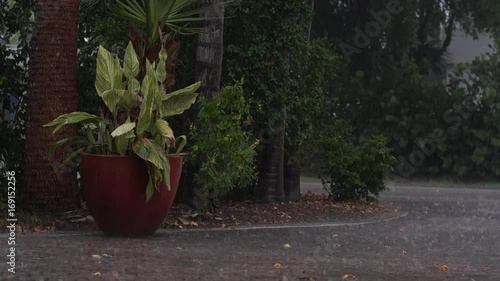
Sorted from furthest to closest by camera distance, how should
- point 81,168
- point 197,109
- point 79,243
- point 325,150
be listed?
point 325,150 → point 197,109 → point 81,168 → point 79,243

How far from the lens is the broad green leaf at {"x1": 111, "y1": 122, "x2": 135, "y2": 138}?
9555 mm

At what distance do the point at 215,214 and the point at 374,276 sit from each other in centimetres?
435

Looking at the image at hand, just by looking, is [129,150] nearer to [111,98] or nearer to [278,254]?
[111,98]

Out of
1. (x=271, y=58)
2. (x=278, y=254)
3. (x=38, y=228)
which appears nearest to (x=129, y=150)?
(x=38, y=228)

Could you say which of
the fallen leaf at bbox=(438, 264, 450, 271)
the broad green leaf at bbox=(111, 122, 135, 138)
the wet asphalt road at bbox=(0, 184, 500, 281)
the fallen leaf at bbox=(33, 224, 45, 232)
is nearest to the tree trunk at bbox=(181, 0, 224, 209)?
the wet asphalt road at bbox=(0, 184, 500, 281)

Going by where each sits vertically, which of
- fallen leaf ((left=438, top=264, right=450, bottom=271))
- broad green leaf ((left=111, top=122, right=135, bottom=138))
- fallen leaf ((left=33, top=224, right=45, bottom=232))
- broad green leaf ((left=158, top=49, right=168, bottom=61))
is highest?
broad green leaf ((left=158, top=49, right=168, bottom=61))

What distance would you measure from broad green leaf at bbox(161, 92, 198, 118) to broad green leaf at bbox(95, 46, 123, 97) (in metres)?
0.53

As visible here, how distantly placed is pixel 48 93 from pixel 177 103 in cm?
157

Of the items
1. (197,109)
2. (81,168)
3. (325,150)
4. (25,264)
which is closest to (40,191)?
(81,168)

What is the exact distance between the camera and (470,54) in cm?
3381

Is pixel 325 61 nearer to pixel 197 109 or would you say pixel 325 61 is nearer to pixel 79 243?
pixel 197 109

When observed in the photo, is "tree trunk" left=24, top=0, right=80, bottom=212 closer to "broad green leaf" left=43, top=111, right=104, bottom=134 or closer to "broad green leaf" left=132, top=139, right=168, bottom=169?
"broad green leaf" left=43, top=111, right=104, bottom=134

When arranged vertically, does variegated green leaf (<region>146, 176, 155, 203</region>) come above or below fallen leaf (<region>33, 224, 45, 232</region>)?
above

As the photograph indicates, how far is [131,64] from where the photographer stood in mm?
10242
